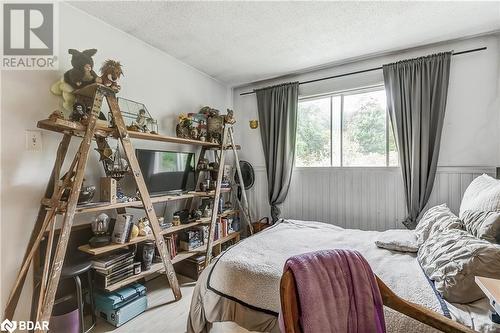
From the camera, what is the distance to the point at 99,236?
187cm

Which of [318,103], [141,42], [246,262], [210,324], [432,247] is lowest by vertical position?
[210,324]

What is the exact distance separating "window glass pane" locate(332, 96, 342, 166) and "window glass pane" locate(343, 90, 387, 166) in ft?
0.20

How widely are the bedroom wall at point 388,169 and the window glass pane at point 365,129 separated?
0.13 meters

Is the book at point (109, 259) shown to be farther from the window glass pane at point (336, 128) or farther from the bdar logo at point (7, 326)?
the window glass pane at point (336, 128)

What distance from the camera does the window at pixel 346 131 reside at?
287 centimetres

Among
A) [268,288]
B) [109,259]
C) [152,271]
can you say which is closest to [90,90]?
[109,259]

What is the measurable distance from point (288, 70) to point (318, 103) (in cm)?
60

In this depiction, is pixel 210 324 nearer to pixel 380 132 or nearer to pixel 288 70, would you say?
pixel 380 132

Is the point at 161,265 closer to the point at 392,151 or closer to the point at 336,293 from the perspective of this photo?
the point at 336,293

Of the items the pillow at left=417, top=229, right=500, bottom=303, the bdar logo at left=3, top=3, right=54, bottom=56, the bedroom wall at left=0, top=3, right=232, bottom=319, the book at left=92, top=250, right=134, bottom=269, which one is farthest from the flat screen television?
the pillow at left=417, top=229, right=500, bottom=303

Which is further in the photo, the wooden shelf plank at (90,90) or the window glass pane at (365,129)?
the window glass pane at (365,129)

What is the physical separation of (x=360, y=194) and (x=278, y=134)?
130cm

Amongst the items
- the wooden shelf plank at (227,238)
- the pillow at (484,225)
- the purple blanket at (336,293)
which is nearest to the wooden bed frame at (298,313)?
the purple blanket at (336,293)

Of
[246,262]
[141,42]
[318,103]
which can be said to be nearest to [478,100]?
[318,103]
